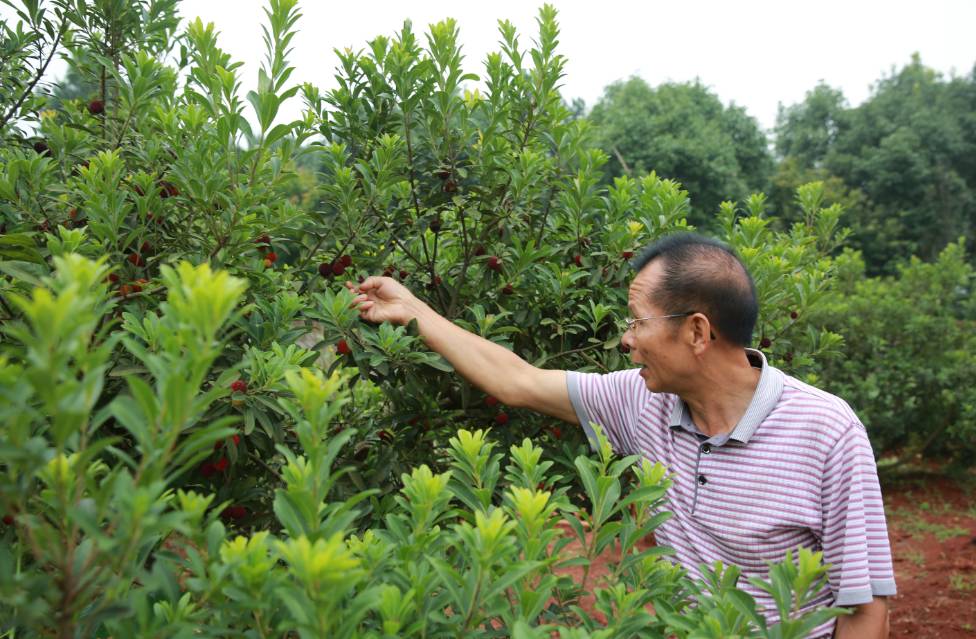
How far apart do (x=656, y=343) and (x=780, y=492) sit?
0.57 meters

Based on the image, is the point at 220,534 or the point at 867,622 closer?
the point at 220,534

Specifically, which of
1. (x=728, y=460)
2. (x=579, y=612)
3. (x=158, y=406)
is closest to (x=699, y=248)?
(x=728, y=460)

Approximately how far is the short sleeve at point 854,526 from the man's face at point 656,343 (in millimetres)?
501

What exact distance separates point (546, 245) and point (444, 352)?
79 centimetres

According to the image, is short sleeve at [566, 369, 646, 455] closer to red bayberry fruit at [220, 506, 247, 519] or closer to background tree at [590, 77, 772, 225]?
red bayberry fruit at [220, 506, 247, 519]

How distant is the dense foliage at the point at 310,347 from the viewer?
3.57ft

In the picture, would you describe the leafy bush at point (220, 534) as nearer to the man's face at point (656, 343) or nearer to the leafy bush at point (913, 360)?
the man's face at point (656, 343)

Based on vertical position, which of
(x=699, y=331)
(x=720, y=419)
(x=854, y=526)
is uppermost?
(x=699, y=331)

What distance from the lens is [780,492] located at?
238cm

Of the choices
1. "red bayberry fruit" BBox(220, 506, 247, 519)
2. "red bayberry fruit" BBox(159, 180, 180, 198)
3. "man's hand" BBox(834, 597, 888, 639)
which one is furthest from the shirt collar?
"red bayberry fruit" BBox(159, 180, 180, 198)

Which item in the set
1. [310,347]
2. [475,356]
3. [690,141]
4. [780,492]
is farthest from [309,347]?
[690,141]

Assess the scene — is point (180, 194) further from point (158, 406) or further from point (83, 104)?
point (158, 406)

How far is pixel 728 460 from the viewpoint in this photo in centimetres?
251

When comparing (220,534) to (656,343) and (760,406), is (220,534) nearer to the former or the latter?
(656,343)
